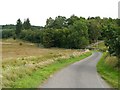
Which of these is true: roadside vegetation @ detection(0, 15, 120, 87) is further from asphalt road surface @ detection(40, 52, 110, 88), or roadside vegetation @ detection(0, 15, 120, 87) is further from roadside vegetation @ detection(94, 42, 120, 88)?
asphalt road surface @ detection(40, 52, 110, 88)

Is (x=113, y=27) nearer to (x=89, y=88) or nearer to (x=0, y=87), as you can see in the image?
(x=89, y=88)

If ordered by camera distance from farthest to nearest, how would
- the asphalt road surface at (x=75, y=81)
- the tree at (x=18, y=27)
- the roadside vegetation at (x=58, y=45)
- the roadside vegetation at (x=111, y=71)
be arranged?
the tree at (x=18, y=27)
the roadside vegetation at (x=58, y=45)
the roadside vegetation at (x=111, y=71)
the asphalt road surface at (x=75, y=81)

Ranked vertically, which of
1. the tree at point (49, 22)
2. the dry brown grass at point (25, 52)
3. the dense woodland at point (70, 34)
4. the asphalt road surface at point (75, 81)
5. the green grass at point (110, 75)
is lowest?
the dry brown grass at point (25, 52)

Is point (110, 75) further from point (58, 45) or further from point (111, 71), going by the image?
point (58, 45)

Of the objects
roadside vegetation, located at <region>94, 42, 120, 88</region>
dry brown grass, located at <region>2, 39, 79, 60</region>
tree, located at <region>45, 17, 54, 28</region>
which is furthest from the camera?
tree, located at <region>45, 17, 54, 28</region>

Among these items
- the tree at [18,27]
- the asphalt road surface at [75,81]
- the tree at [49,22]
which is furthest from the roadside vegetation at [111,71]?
the tree at [18,27]

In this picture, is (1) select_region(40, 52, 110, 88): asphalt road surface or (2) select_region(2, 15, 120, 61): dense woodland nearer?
(1) select_region(40, 52, 110, 88): asphalt road surface

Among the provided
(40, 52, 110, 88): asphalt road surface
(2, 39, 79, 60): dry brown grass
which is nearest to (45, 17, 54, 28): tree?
(2, 39, 79, 60): dry brown grass

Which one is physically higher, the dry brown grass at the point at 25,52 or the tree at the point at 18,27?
the tree at the point at 18,27

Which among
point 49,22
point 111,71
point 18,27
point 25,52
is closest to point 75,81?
point 111,71

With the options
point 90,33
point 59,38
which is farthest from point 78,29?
point 90,33

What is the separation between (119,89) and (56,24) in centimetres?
13399

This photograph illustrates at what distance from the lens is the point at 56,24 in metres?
150

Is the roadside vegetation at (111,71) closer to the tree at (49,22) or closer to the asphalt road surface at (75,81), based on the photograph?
the asphalt road surface at (75,81)
